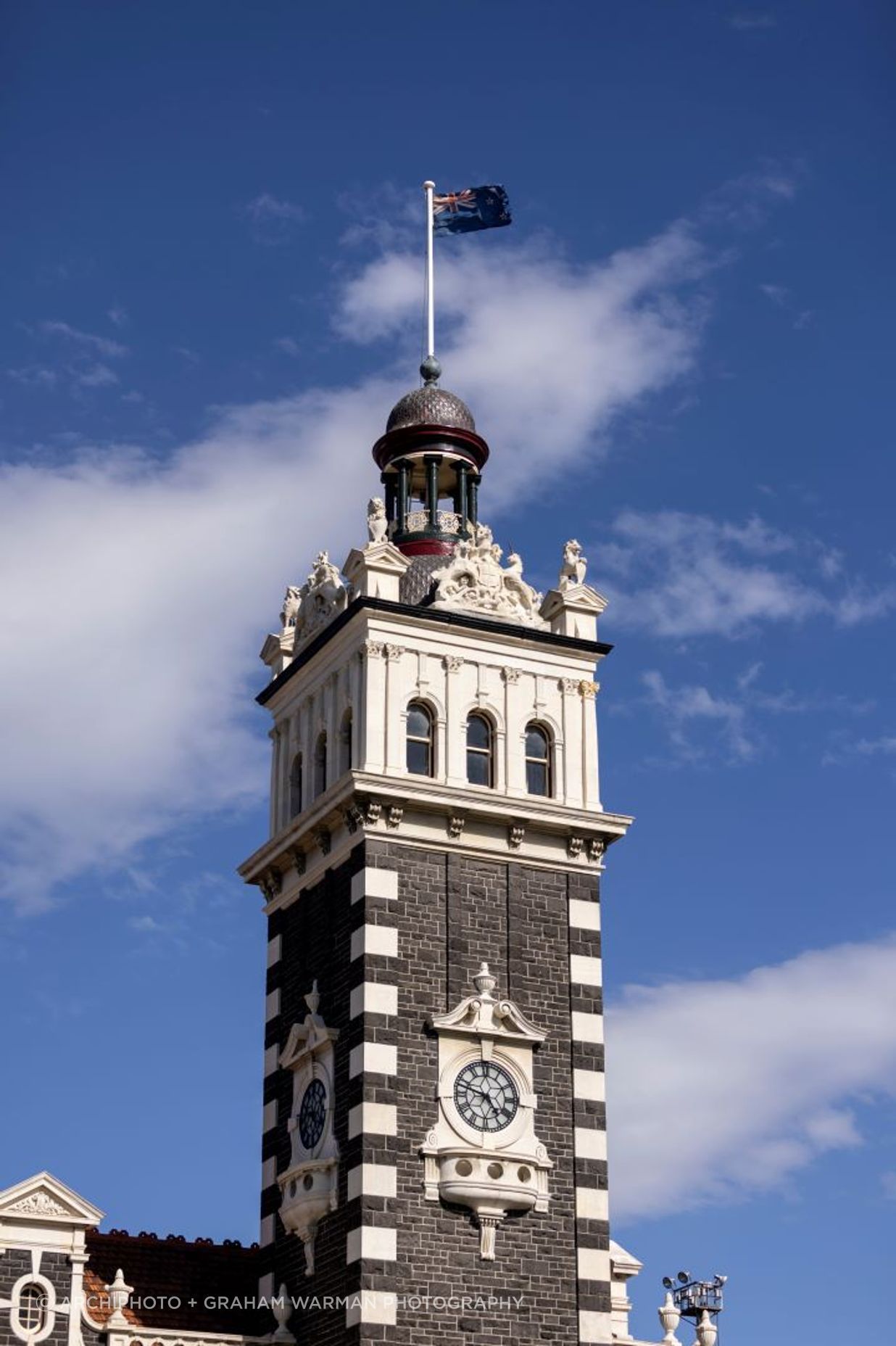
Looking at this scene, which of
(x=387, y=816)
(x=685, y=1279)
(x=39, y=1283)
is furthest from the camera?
(x=685, y=1279)

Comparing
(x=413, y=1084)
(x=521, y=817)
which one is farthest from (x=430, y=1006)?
(x=521, y=817)

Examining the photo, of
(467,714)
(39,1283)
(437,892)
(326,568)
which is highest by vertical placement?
(326,568)

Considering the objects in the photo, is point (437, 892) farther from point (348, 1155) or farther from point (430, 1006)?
point (348, 1155)

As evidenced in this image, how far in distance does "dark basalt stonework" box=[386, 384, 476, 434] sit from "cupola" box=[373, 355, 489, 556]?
2 cm

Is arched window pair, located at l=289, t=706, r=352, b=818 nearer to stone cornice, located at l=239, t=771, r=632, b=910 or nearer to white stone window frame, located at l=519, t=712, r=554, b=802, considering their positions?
stone cornice, located at l=239, t=771, r=632, b=910

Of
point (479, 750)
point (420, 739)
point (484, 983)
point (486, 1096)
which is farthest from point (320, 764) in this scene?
point (486, 1096)

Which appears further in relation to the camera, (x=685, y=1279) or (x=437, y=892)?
(x=685, y=1279)

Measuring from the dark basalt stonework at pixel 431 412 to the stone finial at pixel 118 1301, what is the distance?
2183cm

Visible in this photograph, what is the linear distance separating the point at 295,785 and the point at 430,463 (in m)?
8.76

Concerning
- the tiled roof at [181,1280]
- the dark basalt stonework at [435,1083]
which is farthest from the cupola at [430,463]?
the tiled roof at [181,1280]

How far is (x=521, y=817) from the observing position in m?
51.5

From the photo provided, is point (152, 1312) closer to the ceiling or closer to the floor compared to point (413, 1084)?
closer to the floor

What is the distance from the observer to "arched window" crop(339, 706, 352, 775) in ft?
172

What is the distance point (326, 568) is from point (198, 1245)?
16.1m
